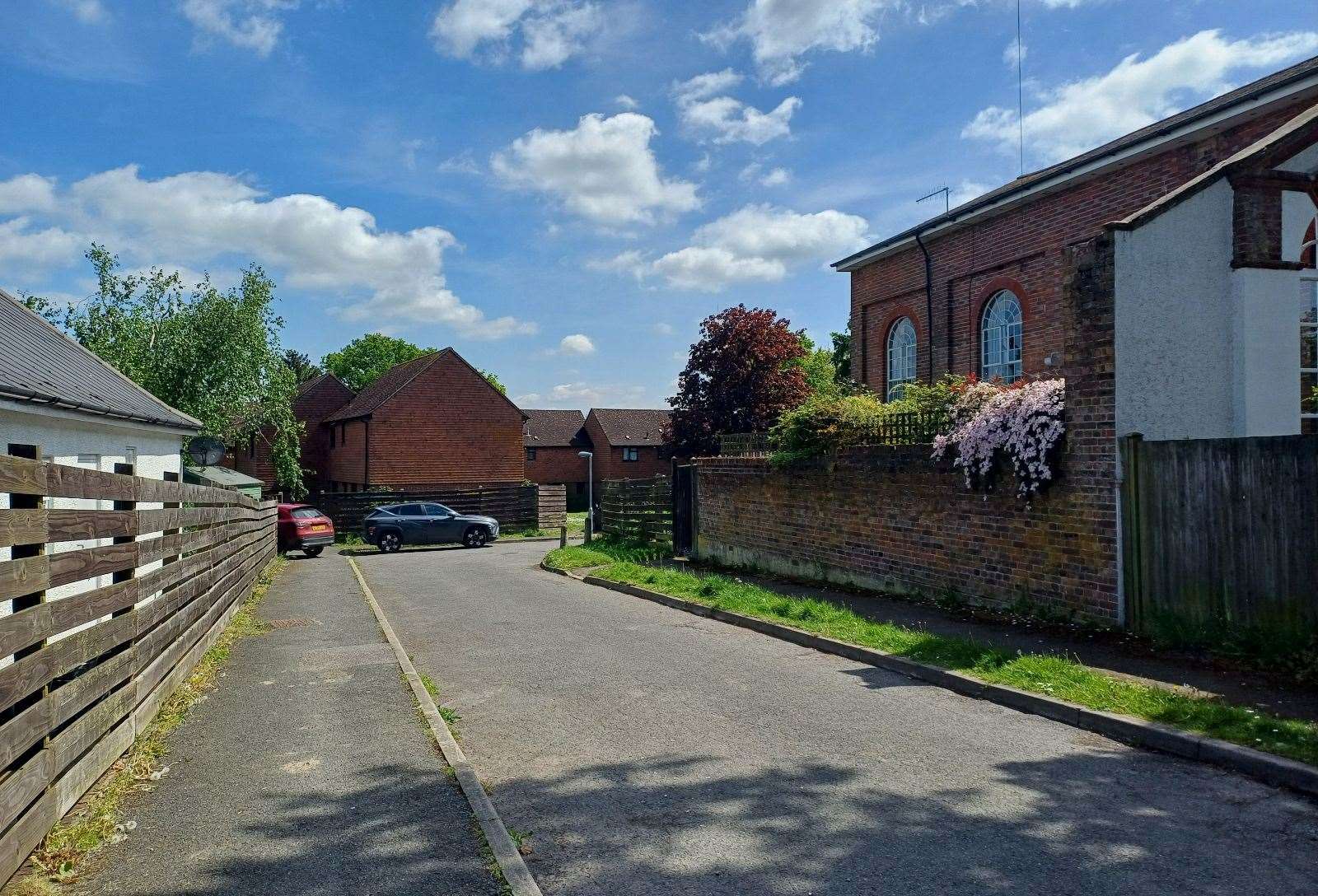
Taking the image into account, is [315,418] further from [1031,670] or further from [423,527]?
[1031,670]

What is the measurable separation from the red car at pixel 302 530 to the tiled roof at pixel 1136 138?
776 inches

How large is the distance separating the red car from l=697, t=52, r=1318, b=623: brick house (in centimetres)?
1734

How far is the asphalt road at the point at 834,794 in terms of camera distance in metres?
4.05

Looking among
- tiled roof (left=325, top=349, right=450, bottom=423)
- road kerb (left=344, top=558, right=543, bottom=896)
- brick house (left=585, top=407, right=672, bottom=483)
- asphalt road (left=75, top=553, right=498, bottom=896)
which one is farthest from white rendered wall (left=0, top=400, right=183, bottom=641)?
brick house (left=585, top=407, right=672, bottom=483)

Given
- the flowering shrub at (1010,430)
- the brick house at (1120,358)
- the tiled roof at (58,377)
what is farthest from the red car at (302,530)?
the flowering shrub at (1010,430)

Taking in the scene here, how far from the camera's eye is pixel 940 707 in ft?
23.3

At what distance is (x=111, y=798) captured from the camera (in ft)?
16.2

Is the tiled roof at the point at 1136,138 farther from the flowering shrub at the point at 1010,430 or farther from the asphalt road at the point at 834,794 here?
the asphalt road at the point at 834,794

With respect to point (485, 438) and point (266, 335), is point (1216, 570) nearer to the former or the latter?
point (266, 335)

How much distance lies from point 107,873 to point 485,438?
3978cm

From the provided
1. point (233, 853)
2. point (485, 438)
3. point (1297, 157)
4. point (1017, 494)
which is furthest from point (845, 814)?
point (485, 438)

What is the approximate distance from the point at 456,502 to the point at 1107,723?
31850 mm

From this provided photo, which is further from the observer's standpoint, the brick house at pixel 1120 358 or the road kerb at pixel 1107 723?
the brick house at pixel 1120 358

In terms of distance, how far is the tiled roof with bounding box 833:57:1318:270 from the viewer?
12.7 meters
